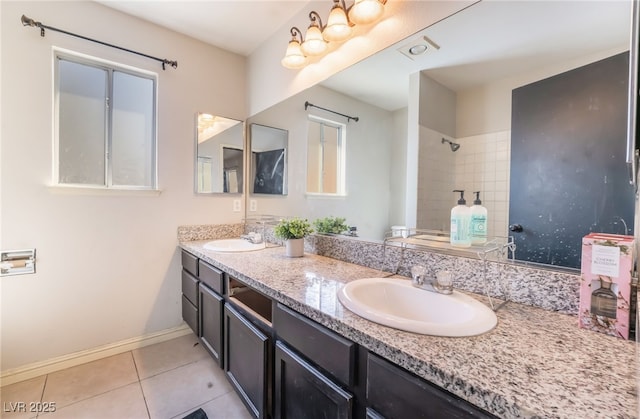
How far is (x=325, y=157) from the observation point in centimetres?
185

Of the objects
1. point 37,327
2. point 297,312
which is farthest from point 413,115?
point 37,327

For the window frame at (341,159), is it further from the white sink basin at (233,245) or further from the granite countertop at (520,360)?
the granite countertop at (520,360)

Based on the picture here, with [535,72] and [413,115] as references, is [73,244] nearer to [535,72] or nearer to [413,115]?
[413,115]

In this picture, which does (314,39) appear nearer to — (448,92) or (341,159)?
(341,159)

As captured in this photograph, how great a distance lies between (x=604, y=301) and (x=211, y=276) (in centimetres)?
167

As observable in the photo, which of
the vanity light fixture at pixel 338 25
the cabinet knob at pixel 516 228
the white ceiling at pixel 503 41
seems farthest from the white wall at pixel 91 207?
the cabinet knob at pixel 516 228

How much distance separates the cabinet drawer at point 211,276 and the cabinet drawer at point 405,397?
41.6 inches

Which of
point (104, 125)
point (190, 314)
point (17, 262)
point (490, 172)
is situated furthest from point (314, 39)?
point (17, 262)

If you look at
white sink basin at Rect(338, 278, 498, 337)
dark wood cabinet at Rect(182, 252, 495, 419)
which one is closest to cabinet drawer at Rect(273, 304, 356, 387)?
dark wood cabinet at Rect(182, 252, 495, 419)

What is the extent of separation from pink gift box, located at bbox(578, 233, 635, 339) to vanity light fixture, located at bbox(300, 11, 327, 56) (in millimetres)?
1531

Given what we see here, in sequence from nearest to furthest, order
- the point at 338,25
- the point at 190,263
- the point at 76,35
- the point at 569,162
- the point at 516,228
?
the point at 569,162 < the point at 516,228 < the point at 338,25 < the point at 76,35 < the point at 190,263

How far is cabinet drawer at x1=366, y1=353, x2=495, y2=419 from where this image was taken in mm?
550

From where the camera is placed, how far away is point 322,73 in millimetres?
1699

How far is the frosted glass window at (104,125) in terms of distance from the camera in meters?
1.79
